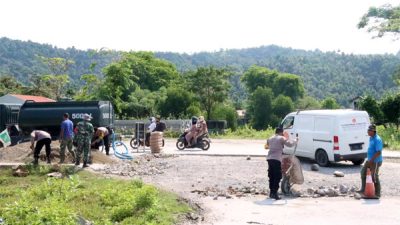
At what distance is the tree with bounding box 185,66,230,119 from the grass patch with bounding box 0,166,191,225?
48.5 metres

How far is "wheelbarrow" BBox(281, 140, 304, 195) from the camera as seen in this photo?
13125 mm

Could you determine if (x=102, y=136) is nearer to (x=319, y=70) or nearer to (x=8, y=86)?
(x=8, y=86)

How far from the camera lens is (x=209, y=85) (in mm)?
62625

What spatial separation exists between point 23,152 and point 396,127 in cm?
2622

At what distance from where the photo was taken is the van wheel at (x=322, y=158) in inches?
737

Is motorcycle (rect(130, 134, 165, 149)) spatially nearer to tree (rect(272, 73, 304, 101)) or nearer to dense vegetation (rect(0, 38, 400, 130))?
dense vegetation (rect(0, 38, 400, 130))

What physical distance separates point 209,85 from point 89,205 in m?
52.1

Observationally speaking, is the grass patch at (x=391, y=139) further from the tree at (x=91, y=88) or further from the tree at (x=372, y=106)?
the tree at (x=91, y=88)

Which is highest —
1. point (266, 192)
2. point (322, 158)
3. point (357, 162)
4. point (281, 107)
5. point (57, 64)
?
point (57, 64)

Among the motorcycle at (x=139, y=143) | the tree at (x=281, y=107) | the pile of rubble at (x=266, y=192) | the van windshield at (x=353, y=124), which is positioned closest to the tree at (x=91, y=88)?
the motorcycle at (x=139, y=143)

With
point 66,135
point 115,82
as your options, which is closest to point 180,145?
point 66,135

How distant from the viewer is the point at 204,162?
64.6 feet

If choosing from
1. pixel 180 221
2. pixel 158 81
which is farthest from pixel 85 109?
pixel 158 81

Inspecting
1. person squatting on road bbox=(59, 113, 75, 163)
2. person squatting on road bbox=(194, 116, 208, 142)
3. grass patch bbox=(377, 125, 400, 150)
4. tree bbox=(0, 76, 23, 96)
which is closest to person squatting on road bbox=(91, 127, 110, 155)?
→ person squatting on road bbox=(59, 113, 75, 163)
